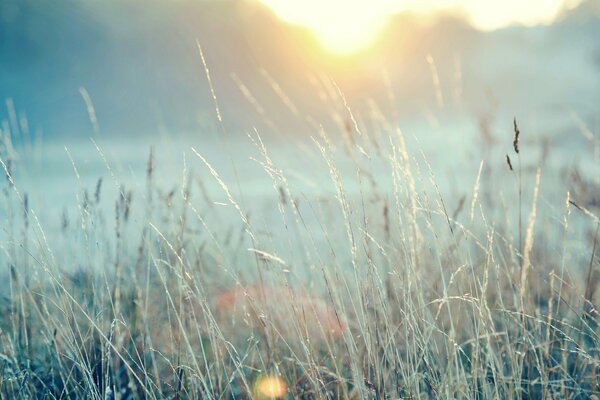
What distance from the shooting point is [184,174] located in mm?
1845

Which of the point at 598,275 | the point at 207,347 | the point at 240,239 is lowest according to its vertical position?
the point at 207,347

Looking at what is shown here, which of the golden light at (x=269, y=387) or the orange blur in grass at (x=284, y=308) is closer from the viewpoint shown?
the golden light at (x=269, y=387)

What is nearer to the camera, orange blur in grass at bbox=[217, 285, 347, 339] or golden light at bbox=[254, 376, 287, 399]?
golden light at bbox=[254, 376, 287, 399]

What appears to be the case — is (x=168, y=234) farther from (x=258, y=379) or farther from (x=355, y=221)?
(x=355, y=221)

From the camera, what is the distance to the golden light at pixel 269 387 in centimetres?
188

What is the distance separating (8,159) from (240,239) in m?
1.13

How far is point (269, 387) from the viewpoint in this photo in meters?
1.91

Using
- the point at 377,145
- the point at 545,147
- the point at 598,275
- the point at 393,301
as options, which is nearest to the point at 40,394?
the point at 393,301

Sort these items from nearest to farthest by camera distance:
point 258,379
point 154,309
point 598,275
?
point 258,379
point 598,275
point 154,309

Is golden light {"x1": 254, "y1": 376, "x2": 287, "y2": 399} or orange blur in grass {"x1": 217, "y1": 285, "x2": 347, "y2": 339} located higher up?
orange blur in grass {"x1": 217, "y1": 285, "x2": 347, "y2": 339}

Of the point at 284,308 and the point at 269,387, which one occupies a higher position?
the point at 284,308

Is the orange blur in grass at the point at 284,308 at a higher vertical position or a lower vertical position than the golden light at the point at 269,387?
higher

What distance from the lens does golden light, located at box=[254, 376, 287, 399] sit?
1.88m

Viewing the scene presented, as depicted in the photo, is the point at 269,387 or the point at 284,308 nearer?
the point at 269,387
